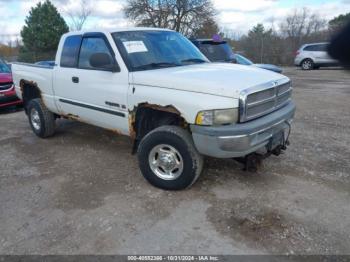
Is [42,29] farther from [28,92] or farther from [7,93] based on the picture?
[28,92]

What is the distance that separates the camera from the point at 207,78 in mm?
3855

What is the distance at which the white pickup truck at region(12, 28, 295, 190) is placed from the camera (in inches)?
144

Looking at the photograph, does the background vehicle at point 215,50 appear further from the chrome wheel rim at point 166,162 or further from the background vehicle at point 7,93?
the chrome wheel rim at point 166,162

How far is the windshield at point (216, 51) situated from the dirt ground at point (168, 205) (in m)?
4.78

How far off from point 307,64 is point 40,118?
64.8 feet

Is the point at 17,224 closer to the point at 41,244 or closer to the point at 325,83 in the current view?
the point at 41,244

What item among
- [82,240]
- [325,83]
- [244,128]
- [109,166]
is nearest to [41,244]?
[82,240]

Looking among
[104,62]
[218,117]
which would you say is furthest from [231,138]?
[104,62]

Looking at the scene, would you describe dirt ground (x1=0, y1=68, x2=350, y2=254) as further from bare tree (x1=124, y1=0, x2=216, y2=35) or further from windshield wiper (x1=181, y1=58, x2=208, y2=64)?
bare tree (x1=124, y1=0, x2=216, y2=35)

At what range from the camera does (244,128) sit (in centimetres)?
364

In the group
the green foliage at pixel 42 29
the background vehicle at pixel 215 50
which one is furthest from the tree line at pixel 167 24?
the background vehicle at pixel 215 50

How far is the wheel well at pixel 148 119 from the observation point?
14.0 ft

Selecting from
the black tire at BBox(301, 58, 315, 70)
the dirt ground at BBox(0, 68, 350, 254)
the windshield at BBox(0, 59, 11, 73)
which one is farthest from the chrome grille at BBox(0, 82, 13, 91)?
the black tire at BBox(301, 58, 315, 70)

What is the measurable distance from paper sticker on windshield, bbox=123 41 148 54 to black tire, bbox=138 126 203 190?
1244mm
